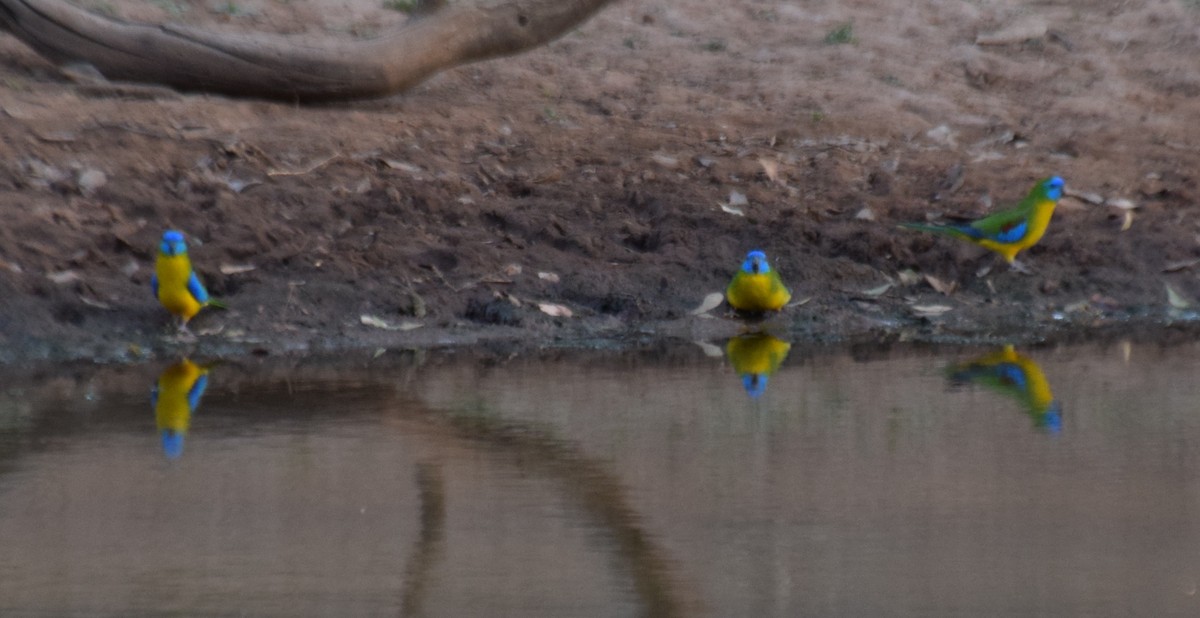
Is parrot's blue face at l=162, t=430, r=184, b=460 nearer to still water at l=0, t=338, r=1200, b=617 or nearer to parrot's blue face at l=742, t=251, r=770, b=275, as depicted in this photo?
still water at l=0, t=338, r=1200, b=617

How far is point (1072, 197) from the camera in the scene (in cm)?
978

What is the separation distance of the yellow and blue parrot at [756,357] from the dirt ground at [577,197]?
26 cm

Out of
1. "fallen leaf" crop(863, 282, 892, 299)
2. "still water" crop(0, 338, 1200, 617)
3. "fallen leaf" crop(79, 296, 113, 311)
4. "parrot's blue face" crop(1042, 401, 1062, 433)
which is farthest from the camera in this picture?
"fallen leaf" crop(863, 282, 892, 299)

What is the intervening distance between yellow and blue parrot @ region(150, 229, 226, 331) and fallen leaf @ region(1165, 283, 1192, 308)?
16.7 feet

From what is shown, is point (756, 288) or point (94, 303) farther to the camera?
point (756, 288)

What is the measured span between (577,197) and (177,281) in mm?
2460

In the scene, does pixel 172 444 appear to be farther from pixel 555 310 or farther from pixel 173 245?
pixel 555 310

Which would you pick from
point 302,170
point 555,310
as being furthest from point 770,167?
point 302,170

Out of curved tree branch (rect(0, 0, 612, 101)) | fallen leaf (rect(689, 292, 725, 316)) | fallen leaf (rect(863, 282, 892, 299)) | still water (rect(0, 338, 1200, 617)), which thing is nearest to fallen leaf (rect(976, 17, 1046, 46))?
curved tree branch (rect(0, 0, 612, 101))

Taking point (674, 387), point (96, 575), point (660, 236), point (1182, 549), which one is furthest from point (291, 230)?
point (1182, 549)

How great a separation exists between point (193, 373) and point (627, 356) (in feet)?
6.50

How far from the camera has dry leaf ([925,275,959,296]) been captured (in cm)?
897

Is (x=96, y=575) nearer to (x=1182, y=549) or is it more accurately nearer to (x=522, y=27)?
(x=1182, y=549)

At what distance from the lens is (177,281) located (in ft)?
25.4
